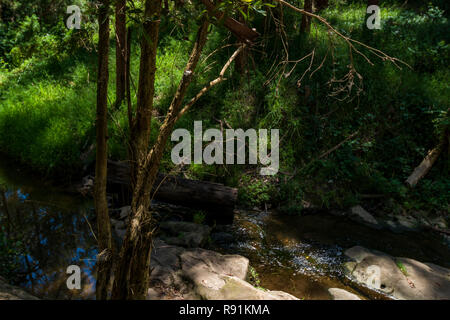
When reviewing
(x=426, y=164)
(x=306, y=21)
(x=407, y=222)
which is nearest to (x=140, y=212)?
(x=407, y=222)

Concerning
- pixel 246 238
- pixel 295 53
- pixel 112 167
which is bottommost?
pixel 246 238

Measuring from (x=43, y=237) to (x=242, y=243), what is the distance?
2.67 m

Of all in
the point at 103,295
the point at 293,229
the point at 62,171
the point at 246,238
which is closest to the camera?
the point at 103,295

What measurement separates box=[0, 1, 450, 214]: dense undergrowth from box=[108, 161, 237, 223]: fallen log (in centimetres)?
69

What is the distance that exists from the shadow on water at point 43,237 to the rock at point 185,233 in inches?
38.3

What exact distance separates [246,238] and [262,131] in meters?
2.40

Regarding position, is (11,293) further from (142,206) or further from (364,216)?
(364,216)

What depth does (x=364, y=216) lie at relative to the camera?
578 cm

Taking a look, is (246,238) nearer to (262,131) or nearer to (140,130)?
(262,131)

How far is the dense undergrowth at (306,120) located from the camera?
6129 mm

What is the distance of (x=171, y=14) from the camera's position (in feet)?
6.79

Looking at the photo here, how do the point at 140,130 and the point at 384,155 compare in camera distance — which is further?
the point at 384,155
